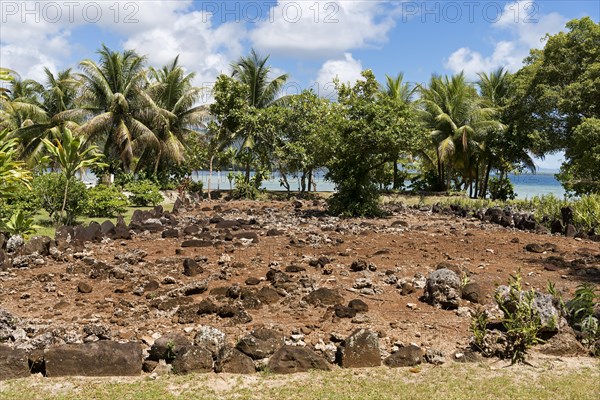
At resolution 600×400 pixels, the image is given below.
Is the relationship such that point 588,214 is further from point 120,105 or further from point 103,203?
point 120,105

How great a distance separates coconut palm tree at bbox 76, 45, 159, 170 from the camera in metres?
30.5

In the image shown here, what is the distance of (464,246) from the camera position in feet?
41.2

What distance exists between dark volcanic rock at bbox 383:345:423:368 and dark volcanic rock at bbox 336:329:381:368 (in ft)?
Result: 0.44

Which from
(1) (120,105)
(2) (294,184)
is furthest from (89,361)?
(2) (294,184)

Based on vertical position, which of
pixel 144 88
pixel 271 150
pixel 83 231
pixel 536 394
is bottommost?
pixel 536 394

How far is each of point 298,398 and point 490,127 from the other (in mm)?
27380

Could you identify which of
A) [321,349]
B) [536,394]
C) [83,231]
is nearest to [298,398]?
[321,349]

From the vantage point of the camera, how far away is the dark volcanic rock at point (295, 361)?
590 cm

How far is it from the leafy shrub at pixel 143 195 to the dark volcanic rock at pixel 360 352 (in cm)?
2062

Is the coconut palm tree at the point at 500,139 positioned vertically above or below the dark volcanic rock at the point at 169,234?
above

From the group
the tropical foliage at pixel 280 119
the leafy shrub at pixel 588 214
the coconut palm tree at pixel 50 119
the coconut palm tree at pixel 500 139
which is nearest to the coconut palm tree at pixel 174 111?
the tropical foliage at pixel 280 119

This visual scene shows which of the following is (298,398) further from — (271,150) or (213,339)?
(271,150)

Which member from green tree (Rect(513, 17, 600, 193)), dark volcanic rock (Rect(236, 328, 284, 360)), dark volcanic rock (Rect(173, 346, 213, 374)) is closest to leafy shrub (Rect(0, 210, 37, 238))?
dark volcanic rock (Rect(173, 346, 213, 374))

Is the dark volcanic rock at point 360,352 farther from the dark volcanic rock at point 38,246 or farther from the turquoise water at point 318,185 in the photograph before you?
the turquoise water at point 318,185
